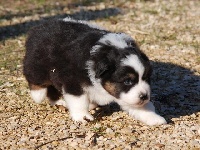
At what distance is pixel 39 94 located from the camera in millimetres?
6656

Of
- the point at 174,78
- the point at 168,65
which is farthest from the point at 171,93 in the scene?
the point at 168,65

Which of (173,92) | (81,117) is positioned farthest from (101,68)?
(173,92)

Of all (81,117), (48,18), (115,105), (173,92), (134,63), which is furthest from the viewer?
(48,18)

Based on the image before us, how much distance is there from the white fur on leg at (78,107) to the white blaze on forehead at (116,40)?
71cm

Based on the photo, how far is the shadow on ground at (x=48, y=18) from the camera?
432 inches

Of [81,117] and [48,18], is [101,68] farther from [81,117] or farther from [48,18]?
[48,18]

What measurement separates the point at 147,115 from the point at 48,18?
22.0 feet

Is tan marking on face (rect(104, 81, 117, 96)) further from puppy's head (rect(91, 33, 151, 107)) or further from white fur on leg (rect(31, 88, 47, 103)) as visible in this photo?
white fur on leg (rect(31, 88, 47, 103))

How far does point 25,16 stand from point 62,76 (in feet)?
22.1

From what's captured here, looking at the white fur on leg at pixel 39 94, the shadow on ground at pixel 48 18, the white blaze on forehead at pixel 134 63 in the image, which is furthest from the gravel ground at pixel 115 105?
the white blaze on forehead at pixel 134 63

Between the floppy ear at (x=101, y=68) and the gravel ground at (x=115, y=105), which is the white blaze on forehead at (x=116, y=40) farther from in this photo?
the gravel ground at (x=115, y=105)

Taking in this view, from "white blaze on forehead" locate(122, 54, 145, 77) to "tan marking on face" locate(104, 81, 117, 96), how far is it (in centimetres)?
30

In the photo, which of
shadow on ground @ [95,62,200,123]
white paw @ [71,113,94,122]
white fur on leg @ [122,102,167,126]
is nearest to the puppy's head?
white fur on leg @ [122,102,167,126]

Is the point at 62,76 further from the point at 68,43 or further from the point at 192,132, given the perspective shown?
the point at 192,132
